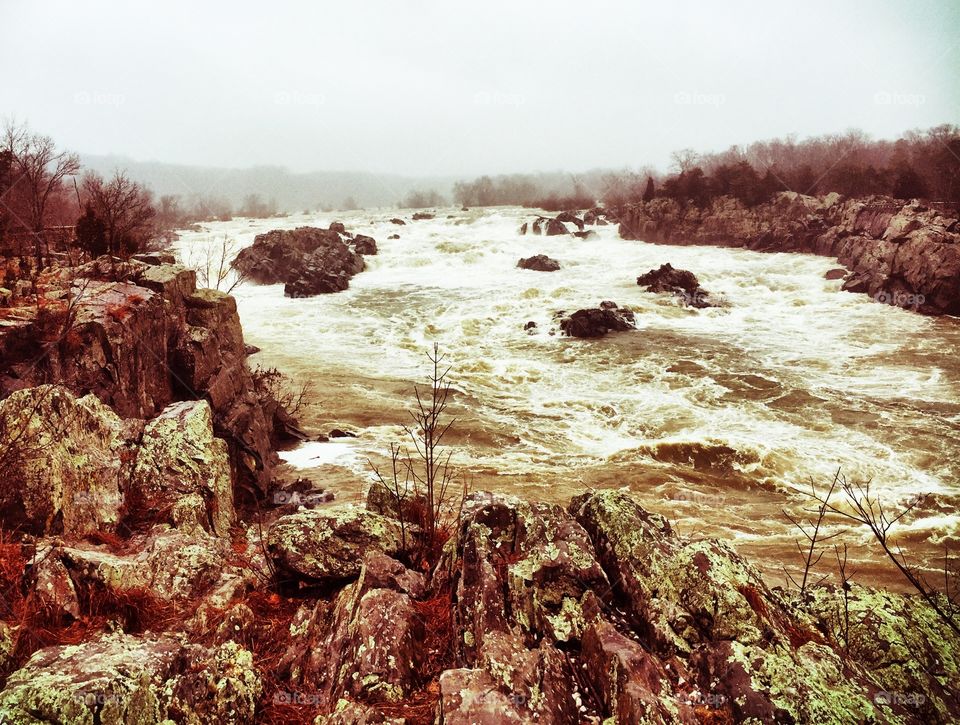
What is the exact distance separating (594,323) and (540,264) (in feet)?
43.7

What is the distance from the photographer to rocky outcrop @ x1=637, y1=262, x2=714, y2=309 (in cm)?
2681

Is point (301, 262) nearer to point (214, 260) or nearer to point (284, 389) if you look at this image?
point (214, 260)

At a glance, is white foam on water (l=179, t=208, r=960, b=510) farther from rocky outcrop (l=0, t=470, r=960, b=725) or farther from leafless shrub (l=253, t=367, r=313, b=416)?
rocky outcrop (l=0, t=470, r=960, b=725)

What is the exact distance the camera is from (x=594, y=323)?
72.8ft

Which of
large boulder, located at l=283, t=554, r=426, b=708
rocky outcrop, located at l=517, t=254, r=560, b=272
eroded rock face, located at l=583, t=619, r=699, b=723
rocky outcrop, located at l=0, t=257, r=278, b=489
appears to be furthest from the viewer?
rocky outcrop, located at l=517, t=254, r=560, b=272

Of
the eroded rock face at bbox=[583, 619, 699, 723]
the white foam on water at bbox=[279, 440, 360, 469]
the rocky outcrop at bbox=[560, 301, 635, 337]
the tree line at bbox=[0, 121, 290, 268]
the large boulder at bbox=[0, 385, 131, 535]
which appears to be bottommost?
the white foam on water at bbox=[279, 440, 360, 469]

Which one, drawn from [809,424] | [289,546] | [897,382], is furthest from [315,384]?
[897,382]

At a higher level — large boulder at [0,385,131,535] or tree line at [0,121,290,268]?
tree line at [0,121,290,268]

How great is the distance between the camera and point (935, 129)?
2130 inches

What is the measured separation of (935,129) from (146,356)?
72.3 metres

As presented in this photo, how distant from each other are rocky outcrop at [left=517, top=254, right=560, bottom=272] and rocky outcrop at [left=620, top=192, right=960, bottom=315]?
1305 centimetres

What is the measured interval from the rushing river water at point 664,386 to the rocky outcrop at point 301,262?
1.36 m

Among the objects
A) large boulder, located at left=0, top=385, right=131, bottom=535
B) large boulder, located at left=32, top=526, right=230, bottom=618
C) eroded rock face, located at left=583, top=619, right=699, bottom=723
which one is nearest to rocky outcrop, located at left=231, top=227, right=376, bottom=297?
large boulder, located at left=0, top=385, right=131, bottom=535

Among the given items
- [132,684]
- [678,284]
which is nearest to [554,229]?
[678,284]
